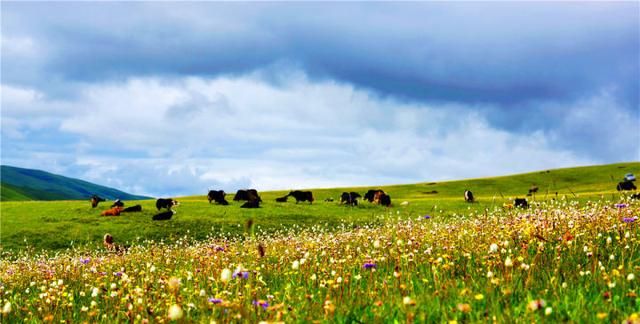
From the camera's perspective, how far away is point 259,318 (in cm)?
586

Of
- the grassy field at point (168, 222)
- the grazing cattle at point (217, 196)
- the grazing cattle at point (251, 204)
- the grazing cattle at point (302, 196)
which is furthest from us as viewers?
the grazing cattle at point (302, 196)

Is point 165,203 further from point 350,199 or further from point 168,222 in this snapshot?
point 350,199

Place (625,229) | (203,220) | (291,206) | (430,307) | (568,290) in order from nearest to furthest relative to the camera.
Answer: (430,307)
(568,290)
(625,229)
(203,220)
(291,206)

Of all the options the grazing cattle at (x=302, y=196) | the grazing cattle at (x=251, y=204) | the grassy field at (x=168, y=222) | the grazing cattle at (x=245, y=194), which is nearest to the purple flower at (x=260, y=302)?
the grassy field at (x=168, y=222)

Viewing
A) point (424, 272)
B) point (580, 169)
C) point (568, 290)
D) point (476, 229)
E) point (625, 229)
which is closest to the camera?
point (568, 290)

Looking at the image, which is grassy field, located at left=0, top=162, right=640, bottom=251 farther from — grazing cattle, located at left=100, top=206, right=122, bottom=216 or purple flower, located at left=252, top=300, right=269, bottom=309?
purple flower, located at left=252, top=300, right=269, bottom=309

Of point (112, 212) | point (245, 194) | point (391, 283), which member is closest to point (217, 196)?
point (245, 194)

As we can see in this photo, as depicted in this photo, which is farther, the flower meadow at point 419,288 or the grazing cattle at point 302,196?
the grazing cattle at point 302,196

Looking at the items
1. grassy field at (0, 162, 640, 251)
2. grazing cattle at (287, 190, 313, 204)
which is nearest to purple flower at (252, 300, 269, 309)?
grassy field at (0, 162, 640, 251)

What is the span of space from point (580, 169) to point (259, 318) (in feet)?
396

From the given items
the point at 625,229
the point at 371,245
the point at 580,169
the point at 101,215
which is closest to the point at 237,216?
the point at 101,215

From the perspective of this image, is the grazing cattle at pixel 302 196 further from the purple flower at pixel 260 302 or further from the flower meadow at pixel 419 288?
the purple flower at pixel 260 302

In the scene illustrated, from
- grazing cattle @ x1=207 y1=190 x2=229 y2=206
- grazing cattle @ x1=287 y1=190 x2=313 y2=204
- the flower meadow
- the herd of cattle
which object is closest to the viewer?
the flower meadow

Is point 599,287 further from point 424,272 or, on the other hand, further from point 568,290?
point 424,272
